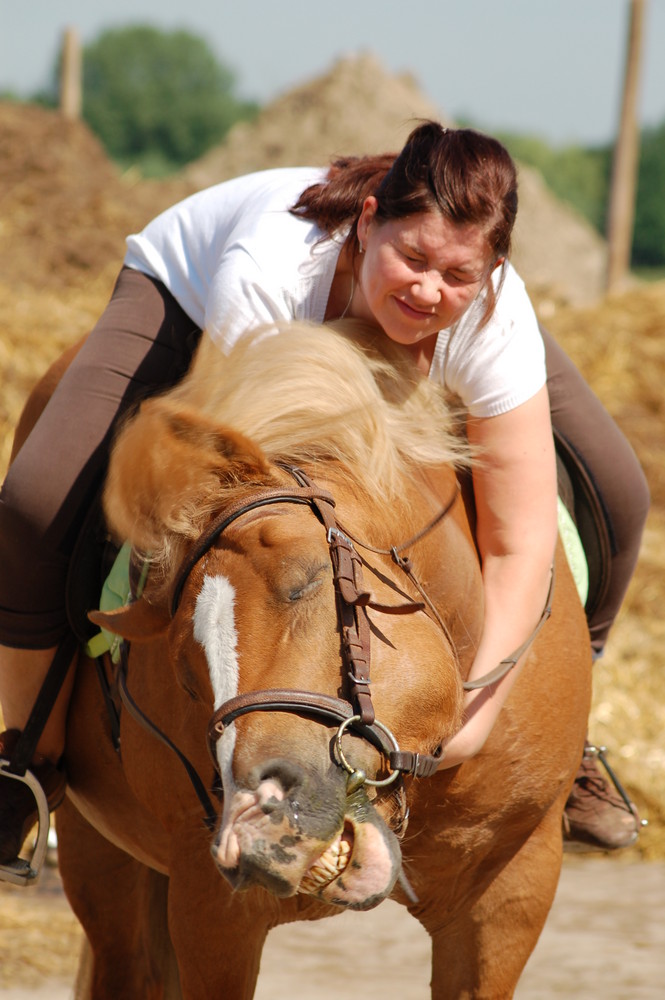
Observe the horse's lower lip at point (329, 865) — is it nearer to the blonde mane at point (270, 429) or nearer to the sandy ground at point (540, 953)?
the blonde mane at point (270, 429)

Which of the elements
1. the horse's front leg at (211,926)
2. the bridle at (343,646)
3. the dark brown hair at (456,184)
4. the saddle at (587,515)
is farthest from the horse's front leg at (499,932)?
the dark brown hair at (456,184)

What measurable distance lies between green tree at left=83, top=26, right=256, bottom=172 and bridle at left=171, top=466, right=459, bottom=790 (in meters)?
46.3

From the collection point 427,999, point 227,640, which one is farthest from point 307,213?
point 427,999

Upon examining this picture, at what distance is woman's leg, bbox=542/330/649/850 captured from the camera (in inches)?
110

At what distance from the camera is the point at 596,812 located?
10.1ft

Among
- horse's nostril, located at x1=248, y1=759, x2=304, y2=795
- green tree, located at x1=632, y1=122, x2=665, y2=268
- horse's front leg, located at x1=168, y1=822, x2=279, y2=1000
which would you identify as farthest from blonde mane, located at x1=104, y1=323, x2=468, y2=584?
green tree, located at x1=632, y1=122, x2=665, y2=268

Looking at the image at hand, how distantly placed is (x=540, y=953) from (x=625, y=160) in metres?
9.03

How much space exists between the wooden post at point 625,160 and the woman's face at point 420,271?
31.5 ft

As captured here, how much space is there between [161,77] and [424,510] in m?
59.6

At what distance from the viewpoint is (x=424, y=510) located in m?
2.04

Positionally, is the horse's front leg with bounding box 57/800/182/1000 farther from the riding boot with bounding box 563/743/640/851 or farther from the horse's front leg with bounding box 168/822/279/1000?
the riding boot with bounding box 563/743/640/851

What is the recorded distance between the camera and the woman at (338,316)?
6.65ft

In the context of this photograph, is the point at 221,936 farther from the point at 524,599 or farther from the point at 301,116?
the point at 301,116

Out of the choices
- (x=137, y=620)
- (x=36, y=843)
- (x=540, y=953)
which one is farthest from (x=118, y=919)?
(x=540, y=953)
